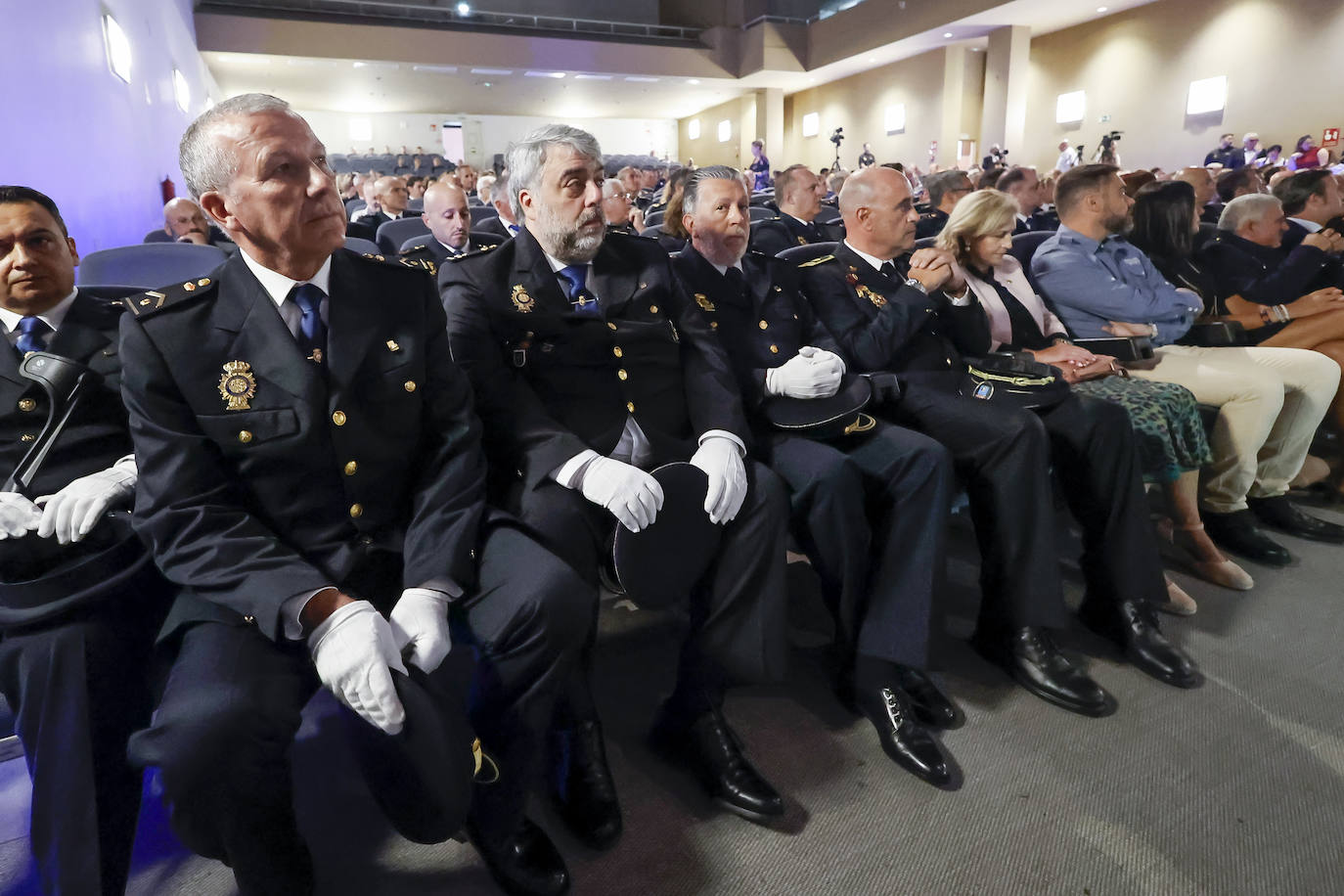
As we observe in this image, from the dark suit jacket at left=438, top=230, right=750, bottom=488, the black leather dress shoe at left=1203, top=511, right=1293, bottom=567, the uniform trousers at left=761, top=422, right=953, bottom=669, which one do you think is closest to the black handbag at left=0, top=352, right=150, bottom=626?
the dark suit jacket at left=438, top=230, right=750, bottom=488

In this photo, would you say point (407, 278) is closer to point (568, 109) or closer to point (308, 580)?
point (308, 580)

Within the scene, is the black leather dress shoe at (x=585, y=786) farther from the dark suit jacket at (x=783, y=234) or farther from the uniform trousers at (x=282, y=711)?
the dark suit jacket at (x=783, y=234)

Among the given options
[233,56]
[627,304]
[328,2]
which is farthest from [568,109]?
[627,304]

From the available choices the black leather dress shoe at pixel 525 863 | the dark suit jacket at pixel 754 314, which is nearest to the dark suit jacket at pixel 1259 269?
the dark suit jacket at pixel 754 314

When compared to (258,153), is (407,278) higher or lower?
lower

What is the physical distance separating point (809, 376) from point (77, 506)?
1.38m

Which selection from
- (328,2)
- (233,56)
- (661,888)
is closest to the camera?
(661,888)

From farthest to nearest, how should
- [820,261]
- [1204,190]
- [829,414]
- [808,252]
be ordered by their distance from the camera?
1. [1204,190]
2. [808,252]
3. [820,261]
4. [829,414]

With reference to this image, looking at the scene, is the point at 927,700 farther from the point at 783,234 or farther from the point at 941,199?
the point at 941,199

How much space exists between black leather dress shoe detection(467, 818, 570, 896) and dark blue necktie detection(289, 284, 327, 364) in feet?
2.71

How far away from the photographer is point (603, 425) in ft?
5.65

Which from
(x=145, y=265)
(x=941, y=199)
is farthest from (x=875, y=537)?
(x=941, y=199)

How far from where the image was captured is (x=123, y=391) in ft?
4.02

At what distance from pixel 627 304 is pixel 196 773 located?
117 cm
